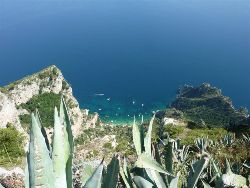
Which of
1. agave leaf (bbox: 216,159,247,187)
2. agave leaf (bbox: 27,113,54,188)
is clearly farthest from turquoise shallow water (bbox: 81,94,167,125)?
agave leaf (bbox: 27,113,54,188)

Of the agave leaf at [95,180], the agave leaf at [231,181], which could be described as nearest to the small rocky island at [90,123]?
the agave leaf at [231,181]

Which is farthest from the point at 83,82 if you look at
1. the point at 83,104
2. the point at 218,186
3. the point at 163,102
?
the point at 218,186

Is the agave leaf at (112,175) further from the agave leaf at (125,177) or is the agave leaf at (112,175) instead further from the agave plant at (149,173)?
the agave leaf at (125,177)

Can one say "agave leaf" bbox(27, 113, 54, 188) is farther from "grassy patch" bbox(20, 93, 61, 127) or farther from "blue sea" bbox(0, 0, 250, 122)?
"blue sea" bbox(0, 0, 250, 122)

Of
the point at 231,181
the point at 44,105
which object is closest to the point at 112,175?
the point at 231,181

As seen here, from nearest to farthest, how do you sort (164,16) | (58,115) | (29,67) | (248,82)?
(58,115) < (248,82) < (29,67) < (164,16)

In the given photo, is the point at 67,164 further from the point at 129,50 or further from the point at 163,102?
the point at 129,50

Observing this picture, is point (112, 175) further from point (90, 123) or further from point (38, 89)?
point (90, 123)
